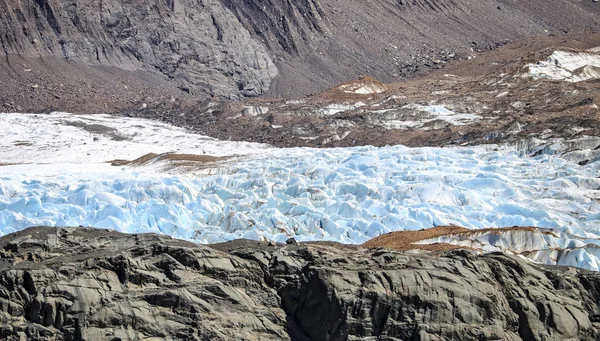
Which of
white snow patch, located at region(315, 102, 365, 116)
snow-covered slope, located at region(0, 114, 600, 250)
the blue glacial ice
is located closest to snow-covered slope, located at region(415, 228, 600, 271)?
the blue glacial ice

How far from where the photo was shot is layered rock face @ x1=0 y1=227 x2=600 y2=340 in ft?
42.3

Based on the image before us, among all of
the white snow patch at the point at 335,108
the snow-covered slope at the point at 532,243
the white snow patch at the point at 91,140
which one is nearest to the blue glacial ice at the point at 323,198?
the snow-covered slope at the point at 532,243

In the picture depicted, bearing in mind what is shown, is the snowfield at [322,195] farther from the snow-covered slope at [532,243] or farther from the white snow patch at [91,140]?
the white snow patch at [91,140]

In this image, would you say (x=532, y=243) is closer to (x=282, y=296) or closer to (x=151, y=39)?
(x=282, y=296)

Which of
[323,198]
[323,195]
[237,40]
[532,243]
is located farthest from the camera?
[237,40]

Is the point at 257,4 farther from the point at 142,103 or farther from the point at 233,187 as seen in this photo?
the point at 233,187

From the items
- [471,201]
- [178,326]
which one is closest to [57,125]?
[471,201]

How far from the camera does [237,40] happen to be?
76.8 metres

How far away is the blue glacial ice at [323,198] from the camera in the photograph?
26172mm

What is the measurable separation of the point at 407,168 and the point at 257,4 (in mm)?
49661

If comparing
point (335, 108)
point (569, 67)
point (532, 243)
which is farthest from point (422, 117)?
point (532, 243)

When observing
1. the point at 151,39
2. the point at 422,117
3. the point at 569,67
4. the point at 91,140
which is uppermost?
the point at 569,67

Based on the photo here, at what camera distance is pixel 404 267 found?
14086mm

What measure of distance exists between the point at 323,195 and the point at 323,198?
0.17 meters
